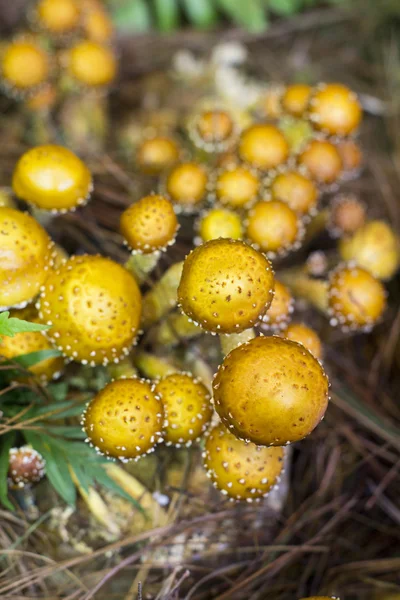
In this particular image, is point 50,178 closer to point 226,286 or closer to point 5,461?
point 226,286

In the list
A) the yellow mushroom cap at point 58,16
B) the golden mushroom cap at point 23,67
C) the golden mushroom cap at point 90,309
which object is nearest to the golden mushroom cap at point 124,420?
the golden mushroom cap at point 90,309

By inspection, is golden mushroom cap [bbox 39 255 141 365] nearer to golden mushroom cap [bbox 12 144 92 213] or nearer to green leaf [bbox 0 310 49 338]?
green leaf [bbox 0 310 49 338]

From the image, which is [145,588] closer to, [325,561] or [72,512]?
[72,512]

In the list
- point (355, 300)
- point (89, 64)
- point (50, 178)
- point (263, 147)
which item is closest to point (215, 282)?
point (50, 178)

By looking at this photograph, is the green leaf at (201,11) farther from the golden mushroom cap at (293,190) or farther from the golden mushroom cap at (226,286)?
the golden mushroom cap at (226,286)

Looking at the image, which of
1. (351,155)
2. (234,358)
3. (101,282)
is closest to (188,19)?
(351,155)

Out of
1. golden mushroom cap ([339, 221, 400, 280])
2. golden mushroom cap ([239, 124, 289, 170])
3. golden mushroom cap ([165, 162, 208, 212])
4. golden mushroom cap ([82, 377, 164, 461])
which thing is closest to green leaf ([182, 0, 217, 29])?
golden mushroom cap ([239, 124, 289, 170])

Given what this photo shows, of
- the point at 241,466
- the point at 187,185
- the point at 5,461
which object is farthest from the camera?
the point at 187,185
